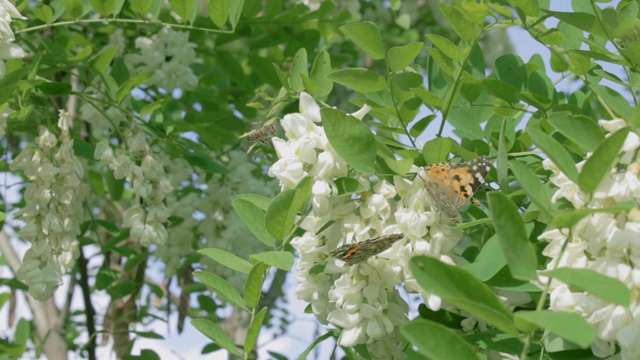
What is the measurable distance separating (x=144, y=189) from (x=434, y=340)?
109cm

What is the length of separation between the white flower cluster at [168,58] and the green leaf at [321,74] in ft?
3.29

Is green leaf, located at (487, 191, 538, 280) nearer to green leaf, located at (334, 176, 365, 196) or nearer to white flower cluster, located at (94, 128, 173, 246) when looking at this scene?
green leaf, located at (334, 176, 365, 196)

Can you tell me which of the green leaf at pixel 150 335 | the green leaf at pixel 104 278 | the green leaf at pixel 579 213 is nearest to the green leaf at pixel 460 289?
the green leaf at pixel 579 213

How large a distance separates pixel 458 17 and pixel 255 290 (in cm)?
43

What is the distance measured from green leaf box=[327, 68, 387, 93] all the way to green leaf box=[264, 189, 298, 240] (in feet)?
0.61

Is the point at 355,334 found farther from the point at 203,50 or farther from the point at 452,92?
the point at 203,50

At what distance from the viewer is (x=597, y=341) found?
81cm

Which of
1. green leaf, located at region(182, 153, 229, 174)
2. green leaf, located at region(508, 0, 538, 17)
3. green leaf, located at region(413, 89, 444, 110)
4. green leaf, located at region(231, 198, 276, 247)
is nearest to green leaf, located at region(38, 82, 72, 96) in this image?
green leaf, located at region(182, 153, 229, 174)

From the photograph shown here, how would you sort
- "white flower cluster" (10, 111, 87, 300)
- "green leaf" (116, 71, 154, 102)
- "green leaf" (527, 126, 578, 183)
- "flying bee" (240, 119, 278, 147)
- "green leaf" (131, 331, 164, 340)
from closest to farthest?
"green leaf" (527, 126, 578, 183) < "flying bee" (240, 119, 278, 147) < "white flower cluster" (10, 111, 87, 300) < "green leaf" (116, 71, 154, 102) < "green leaf" (131, 331, 164, 340)

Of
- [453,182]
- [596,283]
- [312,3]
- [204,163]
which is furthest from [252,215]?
[312,3]

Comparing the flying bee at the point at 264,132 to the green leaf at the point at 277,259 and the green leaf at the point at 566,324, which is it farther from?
the green leaf at the point at 566,324

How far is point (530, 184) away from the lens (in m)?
0.85

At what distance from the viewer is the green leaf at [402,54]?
3.58ft

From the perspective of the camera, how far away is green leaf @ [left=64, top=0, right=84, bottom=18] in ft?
5.55
